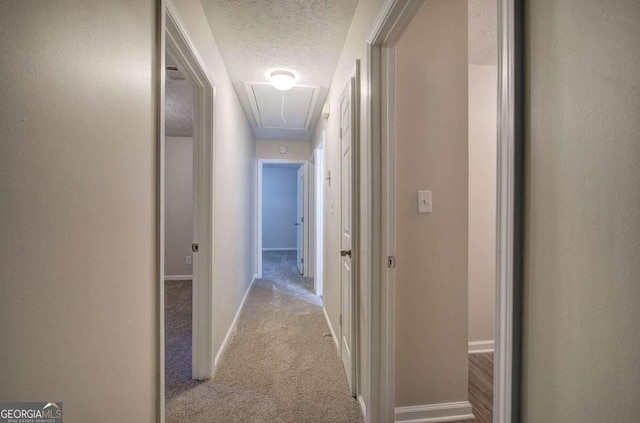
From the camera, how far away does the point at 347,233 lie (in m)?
1.93

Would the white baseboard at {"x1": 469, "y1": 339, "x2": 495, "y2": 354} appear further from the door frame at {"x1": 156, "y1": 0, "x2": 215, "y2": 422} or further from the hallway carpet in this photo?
the door frame at {"x1": 156, "y1": 0, "x2": 215, "y2": 422}

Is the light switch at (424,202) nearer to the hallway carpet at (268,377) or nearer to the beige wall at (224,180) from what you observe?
the hallway carpet at (268,377)

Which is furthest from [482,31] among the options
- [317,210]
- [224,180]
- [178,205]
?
[178,205]

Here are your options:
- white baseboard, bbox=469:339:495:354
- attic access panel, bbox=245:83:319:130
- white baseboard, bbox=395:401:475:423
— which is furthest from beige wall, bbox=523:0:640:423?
attic access panel, bbox=245:83:319:130

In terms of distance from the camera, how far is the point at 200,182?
1880 millimetres

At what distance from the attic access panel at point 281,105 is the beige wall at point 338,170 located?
0.30 meters

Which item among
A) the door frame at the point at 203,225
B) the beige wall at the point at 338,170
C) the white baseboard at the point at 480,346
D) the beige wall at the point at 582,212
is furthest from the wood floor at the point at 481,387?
the door frame at the point at 203,225

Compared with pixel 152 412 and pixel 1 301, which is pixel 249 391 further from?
pixel 1 301

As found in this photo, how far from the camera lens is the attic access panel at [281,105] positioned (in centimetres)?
284

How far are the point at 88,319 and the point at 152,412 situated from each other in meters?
0.61

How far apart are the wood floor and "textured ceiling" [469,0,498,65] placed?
2433mm

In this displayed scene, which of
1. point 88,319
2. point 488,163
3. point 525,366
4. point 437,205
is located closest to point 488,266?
point 488,163

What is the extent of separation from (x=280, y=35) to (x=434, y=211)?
5.31 feet

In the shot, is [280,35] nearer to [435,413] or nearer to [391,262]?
[391,262]
